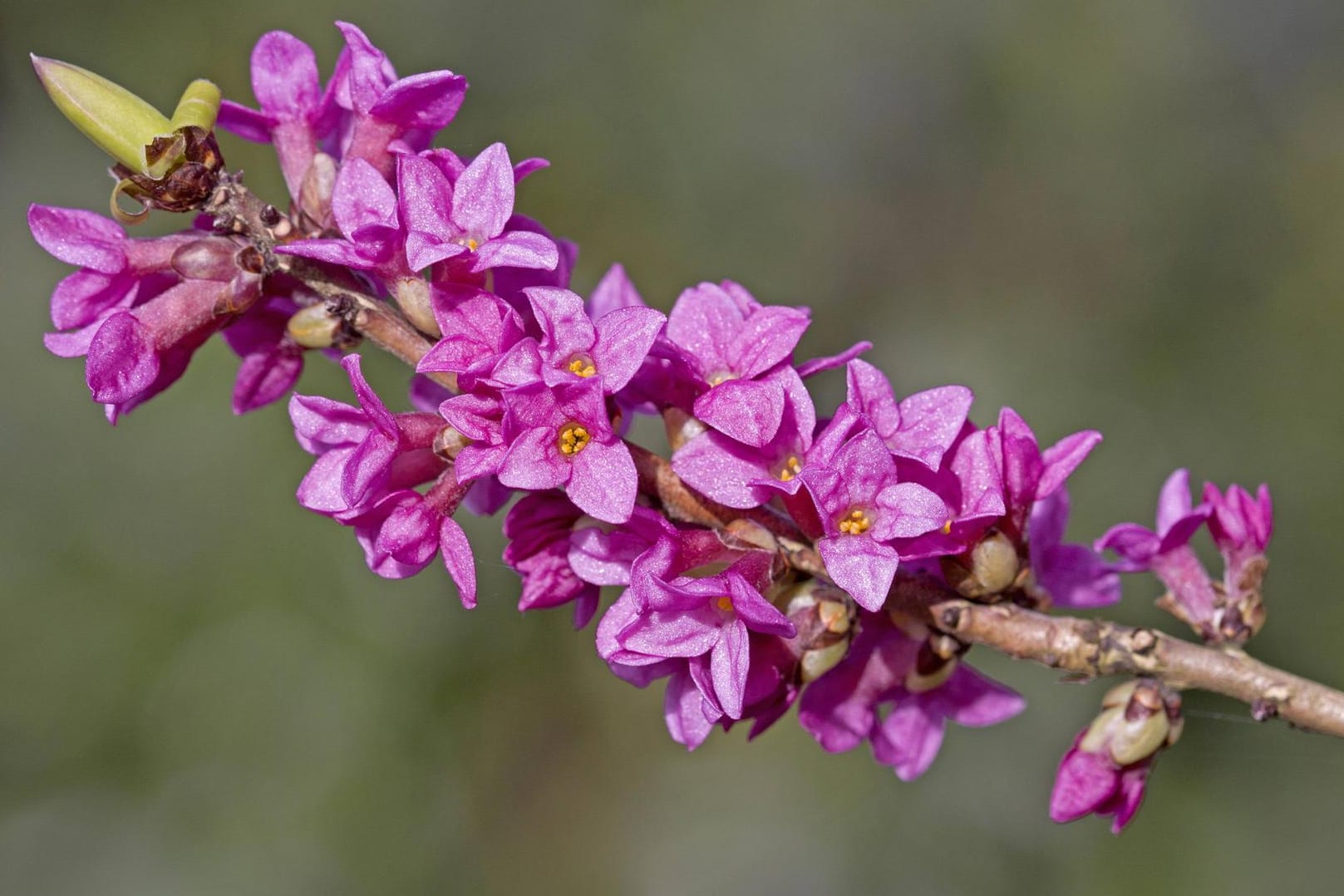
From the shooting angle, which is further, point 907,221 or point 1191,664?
point 907,221

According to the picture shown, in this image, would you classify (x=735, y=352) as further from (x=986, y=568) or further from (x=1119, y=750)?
(x=1119, y=750)

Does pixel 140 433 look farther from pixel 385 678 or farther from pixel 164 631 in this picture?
pixel 385 678

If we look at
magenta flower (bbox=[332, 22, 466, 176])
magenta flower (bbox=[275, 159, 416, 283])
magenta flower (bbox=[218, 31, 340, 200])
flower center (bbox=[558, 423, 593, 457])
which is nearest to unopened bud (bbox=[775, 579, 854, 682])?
flower center (bbox=[558, 423, 593, 457])

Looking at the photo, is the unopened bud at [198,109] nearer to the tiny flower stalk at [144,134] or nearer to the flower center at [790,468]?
the tiny flower stalk at [144,134]

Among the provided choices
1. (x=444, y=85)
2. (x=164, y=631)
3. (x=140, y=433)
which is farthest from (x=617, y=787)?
(x=444, y=85)

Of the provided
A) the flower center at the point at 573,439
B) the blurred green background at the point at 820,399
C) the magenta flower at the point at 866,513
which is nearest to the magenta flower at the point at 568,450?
the flower center at the point at 573,439

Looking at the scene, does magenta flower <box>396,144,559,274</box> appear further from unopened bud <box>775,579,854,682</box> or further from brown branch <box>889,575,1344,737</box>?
brown branch <box>889,575,1344,737</box>
